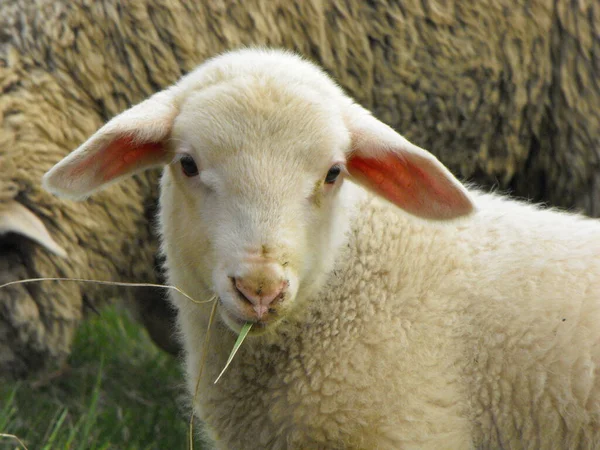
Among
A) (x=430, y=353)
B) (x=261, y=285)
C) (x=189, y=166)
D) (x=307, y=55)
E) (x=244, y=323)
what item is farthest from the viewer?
(x=307, y=55)

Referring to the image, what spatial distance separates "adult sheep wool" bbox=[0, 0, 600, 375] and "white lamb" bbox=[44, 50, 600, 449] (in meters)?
1.35

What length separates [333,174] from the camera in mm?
2875

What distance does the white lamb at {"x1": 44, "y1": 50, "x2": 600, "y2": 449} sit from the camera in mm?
2791

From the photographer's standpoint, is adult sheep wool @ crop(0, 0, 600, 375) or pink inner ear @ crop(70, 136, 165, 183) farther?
adult sheep wool @ crop(0, 0, 600, 375)

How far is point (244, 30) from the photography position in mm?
4520

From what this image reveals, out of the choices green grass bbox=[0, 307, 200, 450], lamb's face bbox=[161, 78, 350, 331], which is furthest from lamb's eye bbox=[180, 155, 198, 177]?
green grass bbox=[0, 307, 200, 450]

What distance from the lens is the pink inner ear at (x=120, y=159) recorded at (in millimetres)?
2920

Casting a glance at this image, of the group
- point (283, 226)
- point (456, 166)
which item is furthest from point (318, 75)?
point (456, 166)

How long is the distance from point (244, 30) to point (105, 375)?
76.7 inches

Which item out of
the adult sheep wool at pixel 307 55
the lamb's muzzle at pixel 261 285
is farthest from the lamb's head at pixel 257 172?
the adult sheep wool at pixel 307 55

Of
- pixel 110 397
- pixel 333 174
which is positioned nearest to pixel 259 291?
pixel 333 174

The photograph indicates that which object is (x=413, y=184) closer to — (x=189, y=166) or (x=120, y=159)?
(x=189, y=166)

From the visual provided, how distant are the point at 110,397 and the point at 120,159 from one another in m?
2.33

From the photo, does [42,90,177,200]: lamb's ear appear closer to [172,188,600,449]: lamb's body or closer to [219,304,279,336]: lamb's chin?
[172,188,600,449]: lamb's body
